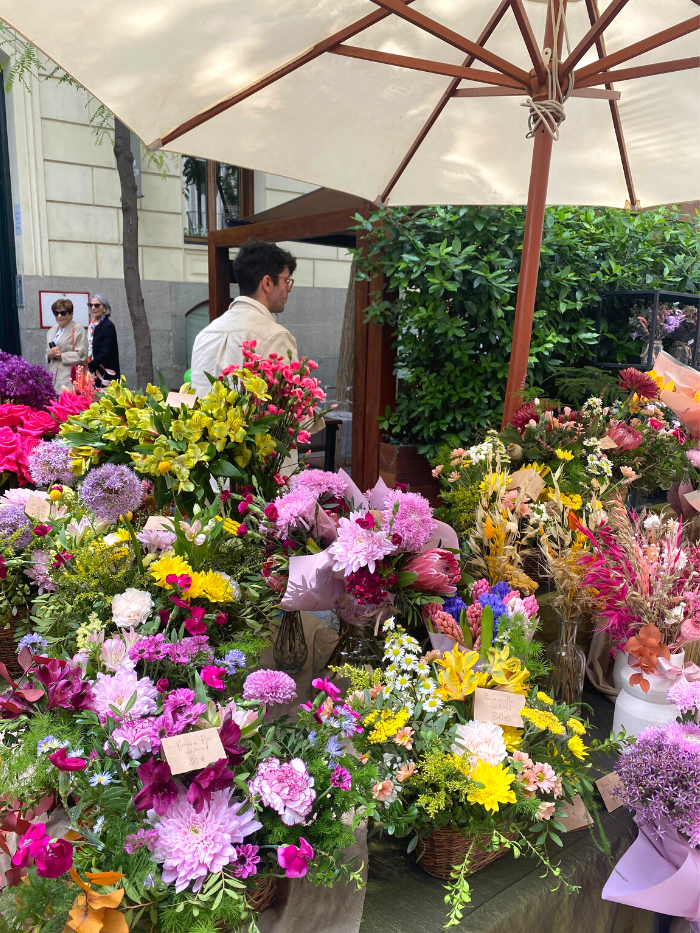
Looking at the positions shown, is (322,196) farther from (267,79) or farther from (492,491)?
(492,491)

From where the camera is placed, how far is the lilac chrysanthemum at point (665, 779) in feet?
3.19

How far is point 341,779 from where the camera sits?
0.87 meters

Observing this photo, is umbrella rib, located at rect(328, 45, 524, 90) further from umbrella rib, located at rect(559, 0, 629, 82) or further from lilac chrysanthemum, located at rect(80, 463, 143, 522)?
lilac chrysanthemum, located at rect(80, 463, 143, 522)

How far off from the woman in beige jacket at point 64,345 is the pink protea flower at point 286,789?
222 inches

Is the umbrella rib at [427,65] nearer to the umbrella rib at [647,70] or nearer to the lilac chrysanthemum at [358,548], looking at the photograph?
the umbrella rib at [647,70]

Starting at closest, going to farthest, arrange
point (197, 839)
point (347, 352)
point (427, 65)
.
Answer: point (197, 839), point (427, 65), point (347, 352)

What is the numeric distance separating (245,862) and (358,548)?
0.47m

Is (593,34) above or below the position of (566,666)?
above

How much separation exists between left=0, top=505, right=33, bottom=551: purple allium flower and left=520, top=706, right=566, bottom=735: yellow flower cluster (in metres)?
1.05

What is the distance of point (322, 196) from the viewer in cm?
427

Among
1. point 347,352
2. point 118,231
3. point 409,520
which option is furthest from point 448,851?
point 118,231

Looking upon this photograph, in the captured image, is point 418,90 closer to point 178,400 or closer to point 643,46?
point 643,46

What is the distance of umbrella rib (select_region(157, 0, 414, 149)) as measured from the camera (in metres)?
1.93

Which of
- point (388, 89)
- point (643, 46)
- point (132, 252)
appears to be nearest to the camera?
point (643, 46)
